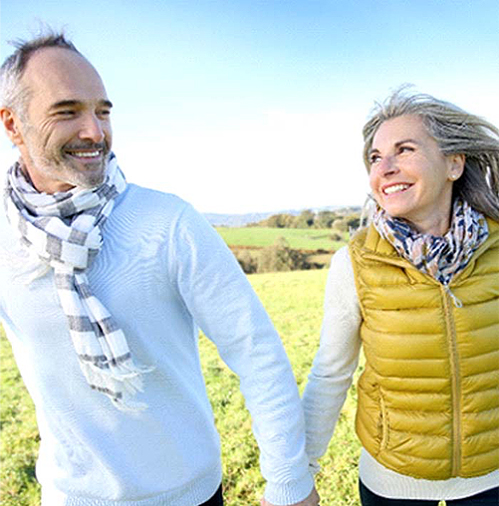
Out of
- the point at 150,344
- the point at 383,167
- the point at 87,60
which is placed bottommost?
the point at 150,344

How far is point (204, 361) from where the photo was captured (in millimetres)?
6621

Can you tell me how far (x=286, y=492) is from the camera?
65.7 inches

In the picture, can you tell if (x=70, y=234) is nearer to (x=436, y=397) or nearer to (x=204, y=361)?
(x=436, y=397)

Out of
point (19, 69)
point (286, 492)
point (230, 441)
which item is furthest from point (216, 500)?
point (230, 441)

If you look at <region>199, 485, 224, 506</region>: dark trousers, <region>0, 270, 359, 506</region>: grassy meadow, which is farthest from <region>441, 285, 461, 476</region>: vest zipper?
<region>0, 270, 359, 506</region>: grassy meadow

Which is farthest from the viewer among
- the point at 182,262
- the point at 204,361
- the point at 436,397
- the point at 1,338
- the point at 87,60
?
the point at 1,338

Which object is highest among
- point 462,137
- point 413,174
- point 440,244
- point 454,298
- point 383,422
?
point 462,137

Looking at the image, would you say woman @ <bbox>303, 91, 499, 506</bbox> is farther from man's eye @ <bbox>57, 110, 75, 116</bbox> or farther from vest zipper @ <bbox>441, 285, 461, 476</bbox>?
man's eye @ <bbox>57, 110, 75, 116</bbox>

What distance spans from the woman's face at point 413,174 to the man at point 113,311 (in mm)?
687

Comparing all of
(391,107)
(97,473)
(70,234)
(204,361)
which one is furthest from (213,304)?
(204,361)

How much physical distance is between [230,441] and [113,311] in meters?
3.25

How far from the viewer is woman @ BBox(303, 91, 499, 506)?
6.11 feet

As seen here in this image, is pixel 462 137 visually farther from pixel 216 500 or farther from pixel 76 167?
pixel 216 500

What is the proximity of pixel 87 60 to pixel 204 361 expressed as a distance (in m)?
5.29
